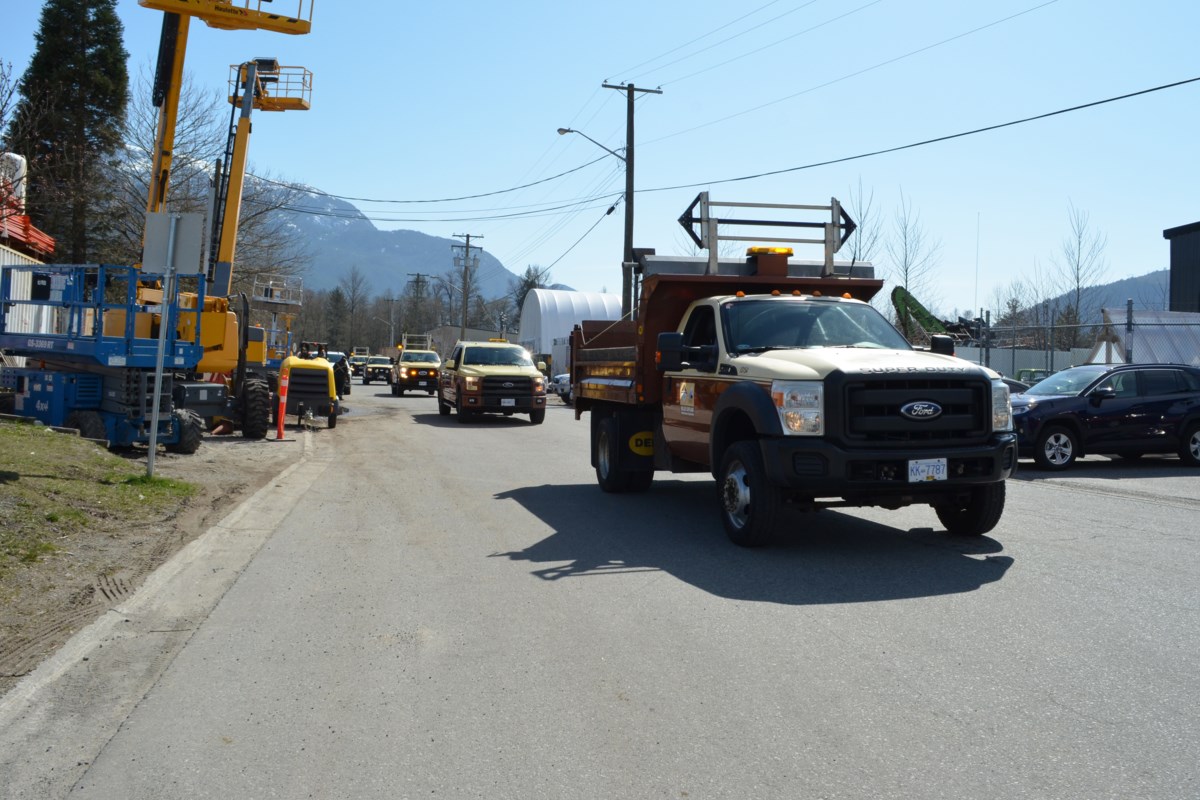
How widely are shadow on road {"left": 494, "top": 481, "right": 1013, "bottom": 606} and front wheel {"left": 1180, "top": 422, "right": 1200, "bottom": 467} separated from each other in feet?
27.2

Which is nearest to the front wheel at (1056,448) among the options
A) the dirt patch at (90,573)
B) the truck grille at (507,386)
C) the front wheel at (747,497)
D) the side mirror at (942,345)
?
the side mirror at (942,345)

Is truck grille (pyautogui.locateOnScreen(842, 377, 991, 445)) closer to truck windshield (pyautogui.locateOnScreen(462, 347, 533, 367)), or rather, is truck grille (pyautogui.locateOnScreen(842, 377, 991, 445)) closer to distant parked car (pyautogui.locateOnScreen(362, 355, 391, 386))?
truck windshield (pyautogui.locateOnScreen(462, 347, 533, 367))

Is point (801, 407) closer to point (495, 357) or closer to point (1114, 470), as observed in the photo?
point (1114, 470)

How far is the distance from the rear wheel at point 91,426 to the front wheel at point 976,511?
1100 cm

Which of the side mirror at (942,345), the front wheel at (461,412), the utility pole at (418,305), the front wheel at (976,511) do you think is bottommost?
the front wheel at (976,511)

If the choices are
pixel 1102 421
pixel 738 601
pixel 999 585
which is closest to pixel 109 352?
pixel 738 601

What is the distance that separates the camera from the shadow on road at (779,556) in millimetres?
6840

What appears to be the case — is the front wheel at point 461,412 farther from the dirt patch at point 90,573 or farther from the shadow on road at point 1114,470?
the shadow on road at point 1114,470

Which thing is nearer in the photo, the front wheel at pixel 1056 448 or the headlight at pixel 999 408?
the headlight at pixel 999 408

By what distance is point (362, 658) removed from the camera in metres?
5.35

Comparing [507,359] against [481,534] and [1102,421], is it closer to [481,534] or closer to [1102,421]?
[1102,421]

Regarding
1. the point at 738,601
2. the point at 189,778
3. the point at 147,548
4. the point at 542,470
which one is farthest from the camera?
the point at 542,470

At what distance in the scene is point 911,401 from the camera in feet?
25.2

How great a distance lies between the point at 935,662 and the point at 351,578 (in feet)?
13.4
